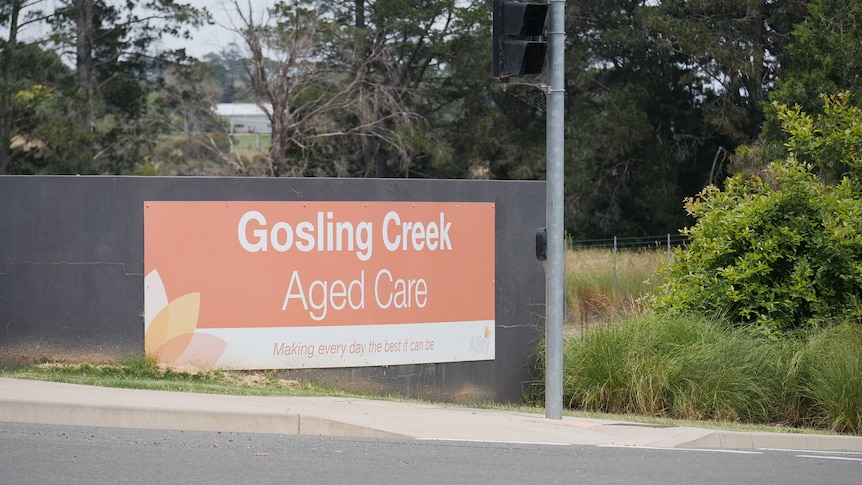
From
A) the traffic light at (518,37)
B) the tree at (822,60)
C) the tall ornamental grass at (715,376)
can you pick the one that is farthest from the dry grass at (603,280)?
the traffic light at (518,37)

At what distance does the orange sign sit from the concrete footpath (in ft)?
5.81

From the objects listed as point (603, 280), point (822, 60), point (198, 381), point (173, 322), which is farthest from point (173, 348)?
point (822, 60)

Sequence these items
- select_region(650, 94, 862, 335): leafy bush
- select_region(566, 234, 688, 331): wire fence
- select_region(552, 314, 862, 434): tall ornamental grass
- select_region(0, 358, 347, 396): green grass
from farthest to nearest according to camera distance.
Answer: select_region(566, 234, 688, 331): wire fence
select_region(650, 94, 862, 335): leafy bush
select_region(552, 314, 862, 434): tall ornamental grass
select_region(0, 358, 347, 396): green grass

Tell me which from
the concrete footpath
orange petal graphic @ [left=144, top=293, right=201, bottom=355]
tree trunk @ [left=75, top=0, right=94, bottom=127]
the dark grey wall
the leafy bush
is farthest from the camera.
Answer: tree trunk @ [left=75, top=0, right=94, bottom=127]

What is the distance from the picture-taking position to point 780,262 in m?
14.6

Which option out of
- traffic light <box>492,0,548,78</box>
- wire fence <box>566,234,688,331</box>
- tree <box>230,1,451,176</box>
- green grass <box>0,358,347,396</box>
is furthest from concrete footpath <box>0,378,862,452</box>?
tree <box>230,1,451,176</box>

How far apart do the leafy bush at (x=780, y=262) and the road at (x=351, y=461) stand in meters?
5.55

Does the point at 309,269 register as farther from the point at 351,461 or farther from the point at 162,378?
the point at 351,461

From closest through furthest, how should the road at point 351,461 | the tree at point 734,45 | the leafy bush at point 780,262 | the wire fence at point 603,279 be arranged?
the road at point 351,461 < the leafy bush at point 780,262 < the wire fence at point 603,279 < the tree at point 734,45

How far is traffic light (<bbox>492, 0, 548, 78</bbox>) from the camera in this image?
9.37m

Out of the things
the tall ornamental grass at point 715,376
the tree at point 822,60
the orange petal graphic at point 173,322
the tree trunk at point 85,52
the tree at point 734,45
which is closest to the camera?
the orange petal graphic at point 173,322

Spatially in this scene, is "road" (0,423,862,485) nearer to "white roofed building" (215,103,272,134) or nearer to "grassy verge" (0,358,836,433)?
"grassy verge" (0,358,836,433)

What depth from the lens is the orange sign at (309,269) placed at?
37.9ft

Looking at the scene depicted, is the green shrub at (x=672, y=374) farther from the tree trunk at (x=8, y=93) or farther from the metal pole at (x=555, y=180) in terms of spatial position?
the tree trunk at (x=8, y=93)
